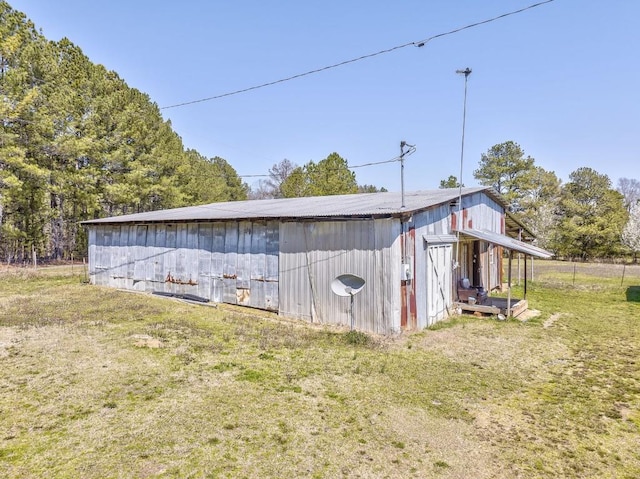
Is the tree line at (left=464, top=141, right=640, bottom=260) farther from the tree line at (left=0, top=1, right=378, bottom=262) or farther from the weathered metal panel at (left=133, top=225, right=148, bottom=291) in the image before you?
the weathered metal panel at (left=133, top=225, right=148, bottom=291)

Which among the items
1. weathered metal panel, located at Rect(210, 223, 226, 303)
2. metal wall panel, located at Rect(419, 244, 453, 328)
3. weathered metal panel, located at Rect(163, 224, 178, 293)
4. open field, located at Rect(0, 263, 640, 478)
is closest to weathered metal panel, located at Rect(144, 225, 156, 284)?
weathered metal panel, located at Rect(163, 224, 178, 293)

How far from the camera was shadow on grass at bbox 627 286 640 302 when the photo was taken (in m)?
13.7

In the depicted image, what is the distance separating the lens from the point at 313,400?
5488mm

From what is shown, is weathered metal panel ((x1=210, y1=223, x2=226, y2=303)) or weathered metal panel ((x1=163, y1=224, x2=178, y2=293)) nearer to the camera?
weathered metal panel ((x1=210, y1=223, x2=226, y2=303))

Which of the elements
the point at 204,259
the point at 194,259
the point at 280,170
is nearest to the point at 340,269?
the point at 204,259

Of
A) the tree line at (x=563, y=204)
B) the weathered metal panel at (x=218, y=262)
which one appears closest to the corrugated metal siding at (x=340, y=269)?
the weathered metal panel at (x=218, y=262)

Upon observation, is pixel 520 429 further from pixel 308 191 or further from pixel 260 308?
pixel 308 191

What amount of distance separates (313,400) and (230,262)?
7.71 meters

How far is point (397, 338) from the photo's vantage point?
28.8 feet

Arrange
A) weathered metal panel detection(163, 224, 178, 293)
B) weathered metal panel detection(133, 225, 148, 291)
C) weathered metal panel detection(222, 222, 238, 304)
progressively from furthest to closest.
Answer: weathered metal panel detection(133, 225, 148, 291), weathered metal panel detection(163, 224, 178, 293), weathered metal panel detection(222, 222, 238, 304)

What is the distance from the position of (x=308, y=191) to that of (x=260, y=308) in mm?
23387

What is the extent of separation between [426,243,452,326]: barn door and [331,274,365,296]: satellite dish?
1964 mm

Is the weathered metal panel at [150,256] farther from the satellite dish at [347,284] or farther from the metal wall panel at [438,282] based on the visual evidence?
the metal wall panel at [438,282]

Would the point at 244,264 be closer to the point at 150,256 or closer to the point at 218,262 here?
the point at 218,262
